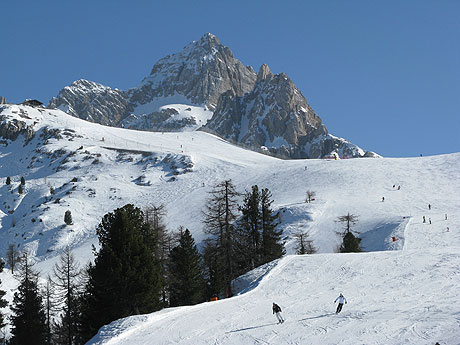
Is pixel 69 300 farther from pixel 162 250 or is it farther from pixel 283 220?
pixel 283 220

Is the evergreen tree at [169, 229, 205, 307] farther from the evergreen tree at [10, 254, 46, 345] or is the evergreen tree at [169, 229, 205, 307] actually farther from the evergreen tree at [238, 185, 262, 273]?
the evergreen tree at [10, 254, 46, 345]

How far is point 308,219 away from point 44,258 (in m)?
48.7

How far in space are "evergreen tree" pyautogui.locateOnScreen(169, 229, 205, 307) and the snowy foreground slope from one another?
5.67m

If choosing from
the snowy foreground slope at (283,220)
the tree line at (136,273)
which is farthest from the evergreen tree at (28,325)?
the snowy foreground slope at (283,220)

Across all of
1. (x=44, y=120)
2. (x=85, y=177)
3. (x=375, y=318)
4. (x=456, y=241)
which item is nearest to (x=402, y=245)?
(x=456, y=241)

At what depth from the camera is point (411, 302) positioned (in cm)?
2411

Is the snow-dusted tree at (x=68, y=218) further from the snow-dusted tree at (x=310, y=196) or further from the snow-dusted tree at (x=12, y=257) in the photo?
the snow-dusted tree at (x=310, y=196)

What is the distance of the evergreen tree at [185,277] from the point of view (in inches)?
1499

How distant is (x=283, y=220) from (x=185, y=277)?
35.4 metres

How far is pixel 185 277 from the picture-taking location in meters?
38.6

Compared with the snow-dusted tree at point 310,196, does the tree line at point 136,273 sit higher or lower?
lower

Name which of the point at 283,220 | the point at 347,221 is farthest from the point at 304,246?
the point at 283,220

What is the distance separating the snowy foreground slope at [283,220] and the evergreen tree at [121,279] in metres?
3.38

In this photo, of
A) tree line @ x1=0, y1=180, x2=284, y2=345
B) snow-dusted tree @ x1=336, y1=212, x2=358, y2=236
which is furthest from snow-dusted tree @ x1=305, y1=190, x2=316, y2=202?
tree line @ x1=0, y1=180, x2=284, y2=345
